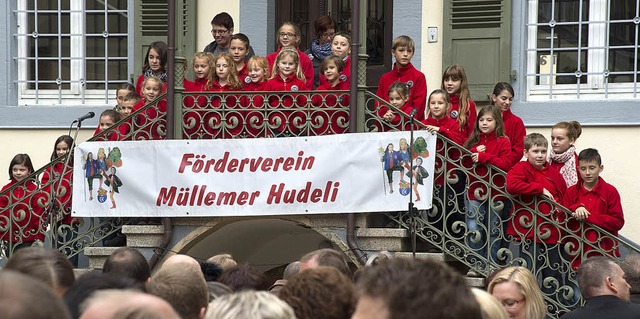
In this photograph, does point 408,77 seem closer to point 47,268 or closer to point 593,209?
point 593,209

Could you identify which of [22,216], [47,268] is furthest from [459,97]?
[47,268]

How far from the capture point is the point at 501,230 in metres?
9.92

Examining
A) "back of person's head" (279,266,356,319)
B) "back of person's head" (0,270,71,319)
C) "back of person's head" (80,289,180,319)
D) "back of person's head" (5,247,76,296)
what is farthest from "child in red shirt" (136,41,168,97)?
"back of person's head" (0,270,71,319)

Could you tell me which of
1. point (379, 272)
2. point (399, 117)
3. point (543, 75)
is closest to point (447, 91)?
point (399, 117)

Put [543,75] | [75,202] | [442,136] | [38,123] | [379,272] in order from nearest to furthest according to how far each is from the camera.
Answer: [379,272]
[442,136]
[75,202]
[543,75]
[38,123]

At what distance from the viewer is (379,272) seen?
134 inches

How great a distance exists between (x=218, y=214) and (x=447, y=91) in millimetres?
2264

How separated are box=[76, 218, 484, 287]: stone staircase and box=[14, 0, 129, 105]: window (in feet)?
8.80

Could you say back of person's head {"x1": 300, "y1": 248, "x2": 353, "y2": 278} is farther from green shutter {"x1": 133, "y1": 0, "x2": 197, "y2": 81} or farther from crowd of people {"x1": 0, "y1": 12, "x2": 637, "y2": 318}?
green shutter {"x1": 133, "y1": 0, "x2": 197, "y2": 81}

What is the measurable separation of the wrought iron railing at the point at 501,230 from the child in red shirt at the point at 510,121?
14.0 inches

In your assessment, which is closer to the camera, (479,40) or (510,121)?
(510,121)

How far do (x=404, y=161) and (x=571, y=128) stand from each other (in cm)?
152

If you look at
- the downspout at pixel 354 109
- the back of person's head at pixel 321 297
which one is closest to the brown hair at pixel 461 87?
the downspout at pixel 354 109

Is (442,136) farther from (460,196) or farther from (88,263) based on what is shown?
(88,263)
